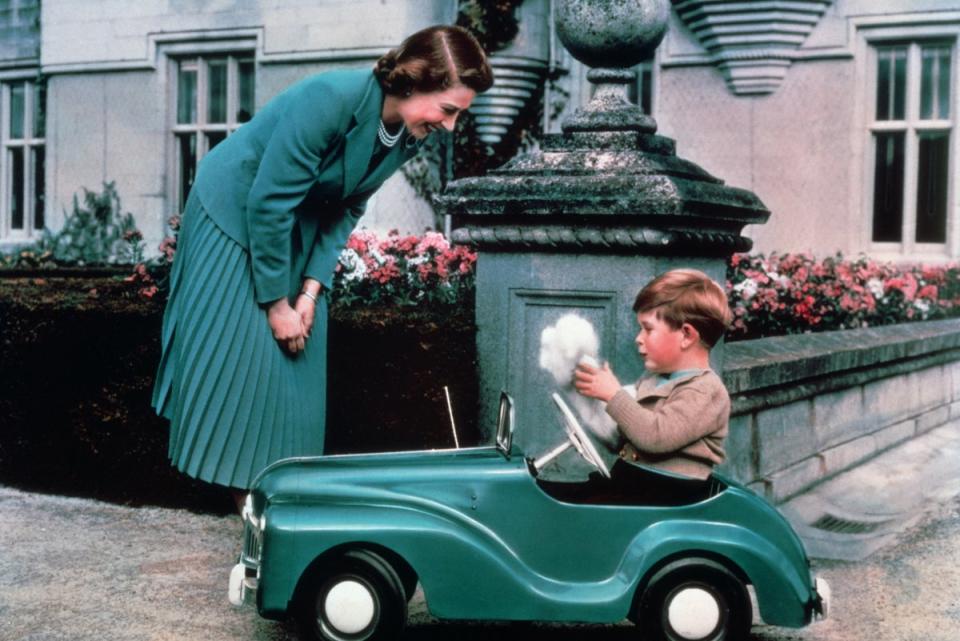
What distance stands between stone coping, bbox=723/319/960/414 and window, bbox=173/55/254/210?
7.15 metres

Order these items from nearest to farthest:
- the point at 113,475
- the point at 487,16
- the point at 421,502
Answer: the point at 421,502 → the point at 113,475 → the point at 487,16

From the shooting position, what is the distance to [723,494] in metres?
3.17

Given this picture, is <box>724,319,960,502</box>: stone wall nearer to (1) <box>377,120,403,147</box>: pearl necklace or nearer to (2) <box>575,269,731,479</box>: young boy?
(2) <box>575,269,731,479</box>: young boy

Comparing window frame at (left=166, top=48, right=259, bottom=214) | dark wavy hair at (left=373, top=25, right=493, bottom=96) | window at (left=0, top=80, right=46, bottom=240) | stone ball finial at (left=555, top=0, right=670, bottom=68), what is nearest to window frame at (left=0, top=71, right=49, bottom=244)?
window at (left=0, top=80, right=46, bottom=240)

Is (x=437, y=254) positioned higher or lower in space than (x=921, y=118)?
lower

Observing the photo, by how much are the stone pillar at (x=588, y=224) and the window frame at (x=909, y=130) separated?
7.56 meters

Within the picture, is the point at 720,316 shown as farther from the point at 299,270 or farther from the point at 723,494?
the point at 299,270

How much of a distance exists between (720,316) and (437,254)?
3.47 m

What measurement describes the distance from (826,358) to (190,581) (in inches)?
128

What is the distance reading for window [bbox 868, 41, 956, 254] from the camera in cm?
1152

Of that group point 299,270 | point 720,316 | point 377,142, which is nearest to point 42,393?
point 299,270

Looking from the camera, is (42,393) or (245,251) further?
(42,393)

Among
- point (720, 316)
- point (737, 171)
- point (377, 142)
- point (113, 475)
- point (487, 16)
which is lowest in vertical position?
point (113, 475)

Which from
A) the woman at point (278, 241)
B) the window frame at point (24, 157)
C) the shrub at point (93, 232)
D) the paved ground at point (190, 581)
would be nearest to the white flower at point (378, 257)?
the paved ground at point (190, 581)
